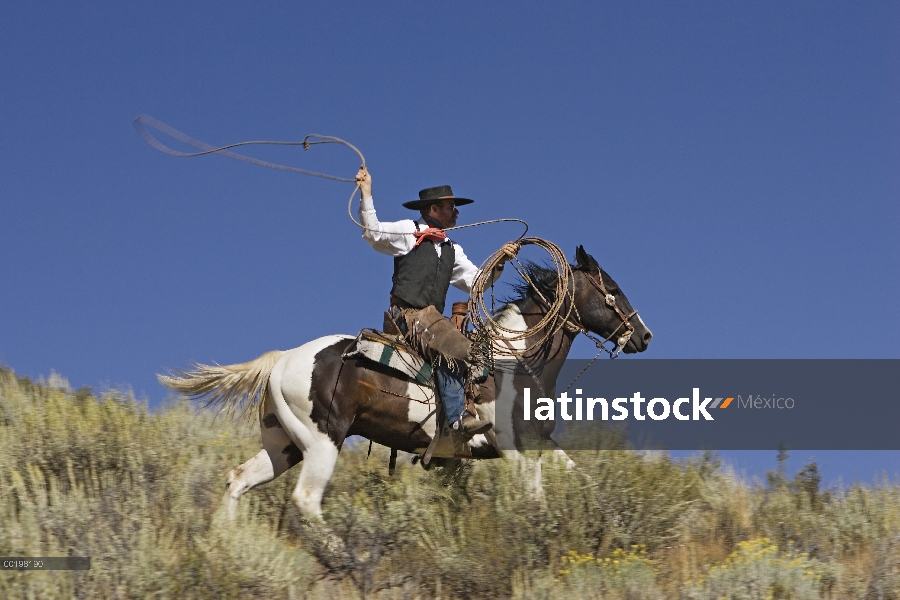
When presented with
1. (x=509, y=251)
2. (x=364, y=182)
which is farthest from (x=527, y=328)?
(x=364, y=182)

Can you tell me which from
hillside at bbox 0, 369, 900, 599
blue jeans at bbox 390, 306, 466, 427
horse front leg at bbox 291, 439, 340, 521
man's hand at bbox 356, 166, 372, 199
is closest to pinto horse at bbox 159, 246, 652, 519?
horse front leg at bbox 291, 439, 340, 521

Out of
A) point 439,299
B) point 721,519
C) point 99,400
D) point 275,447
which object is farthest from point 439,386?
point 99,400

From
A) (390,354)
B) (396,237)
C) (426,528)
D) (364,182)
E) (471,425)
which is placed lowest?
(426,528)

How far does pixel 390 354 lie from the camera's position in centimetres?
912

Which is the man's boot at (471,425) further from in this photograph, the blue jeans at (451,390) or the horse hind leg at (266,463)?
the horse hind leg at (266,463)

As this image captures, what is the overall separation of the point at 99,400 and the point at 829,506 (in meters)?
7.71

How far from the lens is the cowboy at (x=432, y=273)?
914cm

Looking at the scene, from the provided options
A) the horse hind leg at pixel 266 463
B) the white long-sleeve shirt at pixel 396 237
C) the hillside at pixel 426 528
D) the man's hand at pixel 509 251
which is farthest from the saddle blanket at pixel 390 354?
the man's hand at pixel 509 251

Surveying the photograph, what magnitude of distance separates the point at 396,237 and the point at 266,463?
2.21 m

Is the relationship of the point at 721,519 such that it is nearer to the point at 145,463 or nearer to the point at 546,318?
the point at 546,318

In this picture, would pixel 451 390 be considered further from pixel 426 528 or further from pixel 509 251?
pixel 509 251

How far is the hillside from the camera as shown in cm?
732

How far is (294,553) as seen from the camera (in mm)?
7855

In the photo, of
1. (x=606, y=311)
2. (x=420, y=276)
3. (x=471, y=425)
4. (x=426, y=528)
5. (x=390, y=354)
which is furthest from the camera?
(x=606, y=311)
